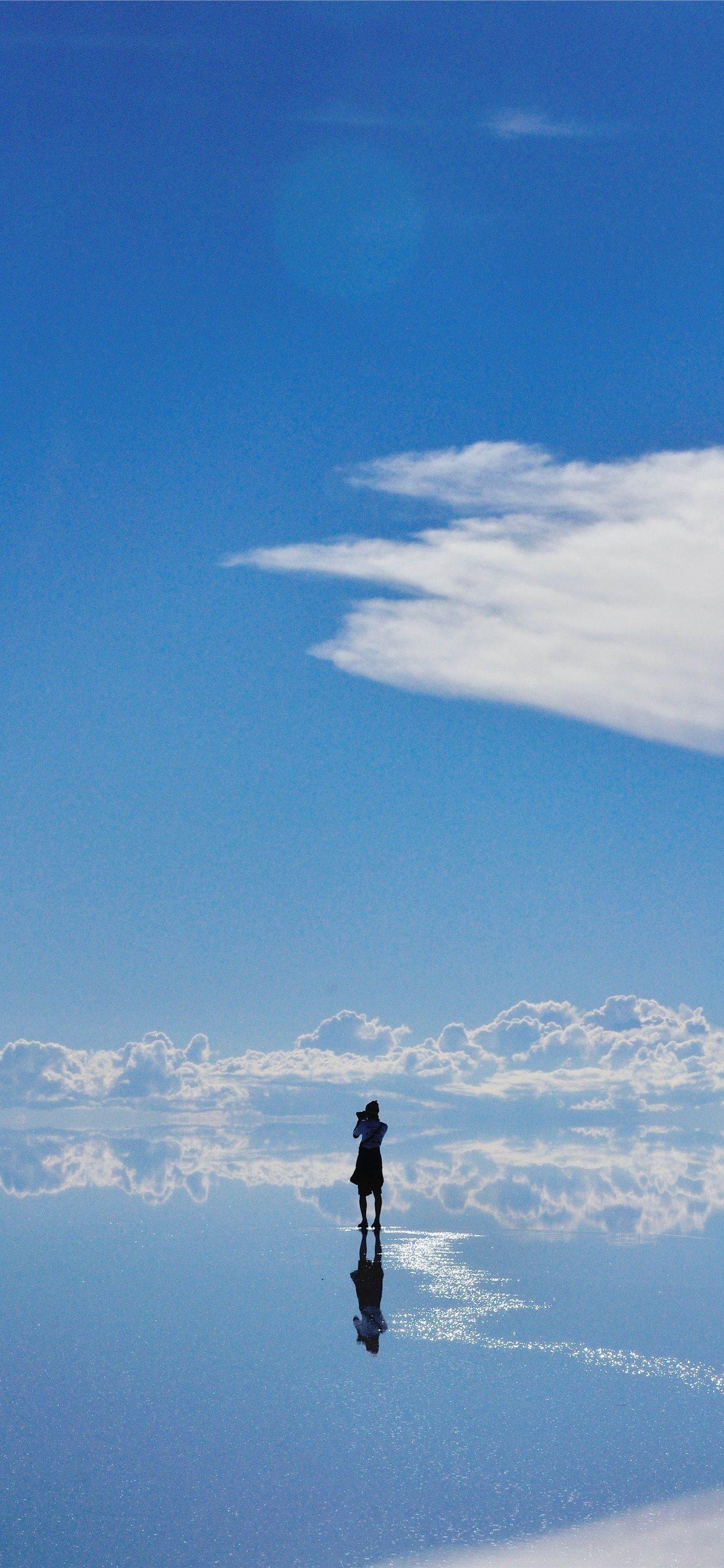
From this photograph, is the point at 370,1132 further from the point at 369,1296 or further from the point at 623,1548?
the point at 623,1548

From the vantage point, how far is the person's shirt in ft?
62.7

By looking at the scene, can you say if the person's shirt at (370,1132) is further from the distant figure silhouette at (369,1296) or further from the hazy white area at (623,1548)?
the hazy white area at (623,1548)

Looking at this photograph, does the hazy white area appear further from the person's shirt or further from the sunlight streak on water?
the person's shirt

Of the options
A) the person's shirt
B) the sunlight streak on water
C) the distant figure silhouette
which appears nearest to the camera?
the sunlight streak on water

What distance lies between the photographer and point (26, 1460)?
28.8 ft

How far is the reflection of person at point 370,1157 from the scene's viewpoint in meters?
19.2

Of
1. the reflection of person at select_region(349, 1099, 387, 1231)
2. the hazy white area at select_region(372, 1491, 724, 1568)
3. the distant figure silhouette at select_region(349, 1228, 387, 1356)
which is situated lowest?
the distant figure silhouette at select_region(349, 1228, 387, 1356)

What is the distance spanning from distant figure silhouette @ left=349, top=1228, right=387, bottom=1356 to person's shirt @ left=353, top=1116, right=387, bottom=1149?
1.39 meters

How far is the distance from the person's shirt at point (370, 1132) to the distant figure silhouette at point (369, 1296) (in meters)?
1.39

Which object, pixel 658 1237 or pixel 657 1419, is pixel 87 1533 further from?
pixel 658 1237

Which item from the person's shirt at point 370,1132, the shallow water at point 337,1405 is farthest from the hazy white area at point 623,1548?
the person's shirt at point 370,1132

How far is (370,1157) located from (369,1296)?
15.5ft

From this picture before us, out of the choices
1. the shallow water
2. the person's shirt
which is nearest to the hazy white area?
the shallow water

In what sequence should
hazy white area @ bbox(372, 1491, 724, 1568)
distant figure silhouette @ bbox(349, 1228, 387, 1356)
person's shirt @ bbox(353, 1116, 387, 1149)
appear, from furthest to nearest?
person's shirt @ bbox(353, 1116, 387, 1149)
distant figure silhouette @ bbox(349, 1228, 387, 1356)
hazy white area @ bbox(372, 1491, 724, 1568)
